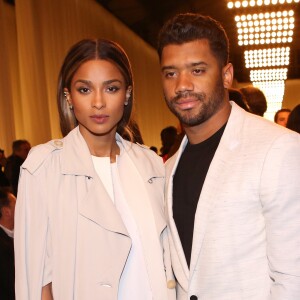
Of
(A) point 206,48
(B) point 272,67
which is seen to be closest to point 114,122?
(A) point 206,48

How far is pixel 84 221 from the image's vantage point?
6.41 feet

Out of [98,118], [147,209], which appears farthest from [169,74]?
[147,209]

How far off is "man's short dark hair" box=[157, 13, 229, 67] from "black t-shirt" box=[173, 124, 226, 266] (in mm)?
322

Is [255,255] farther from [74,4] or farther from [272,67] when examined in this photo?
[272,67]

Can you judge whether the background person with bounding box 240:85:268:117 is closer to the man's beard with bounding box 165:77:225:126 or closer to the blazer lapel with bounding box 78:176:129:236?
the man's beard with bounding box 165:77:225:126

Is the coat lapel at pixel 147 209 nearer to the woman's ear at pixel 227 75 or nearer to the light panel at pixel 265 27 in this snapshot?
the woman's ear at pixel 227 75

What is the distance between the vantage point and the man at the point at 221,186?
1.62m

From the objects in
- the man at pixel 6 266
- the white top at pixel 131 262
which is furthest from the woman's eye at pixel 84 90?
the man at pixel 6 266

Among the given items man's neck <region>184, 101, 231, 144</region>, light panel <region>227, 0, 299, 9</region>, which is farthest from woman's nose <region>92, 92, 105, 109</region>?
light panel <region>227, 0, 299, 9</region>

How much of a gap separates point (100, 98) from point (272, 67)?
873 cm

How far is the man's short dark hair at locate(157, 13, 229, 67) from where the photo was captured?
6.40ft

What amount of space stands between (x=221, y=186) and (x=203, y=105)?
35 centimetres

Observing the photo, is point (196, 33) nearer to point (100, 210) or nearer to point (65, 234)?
point (100, 210)

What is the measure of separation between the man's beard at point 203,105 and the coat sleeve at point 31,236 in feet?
2.08
